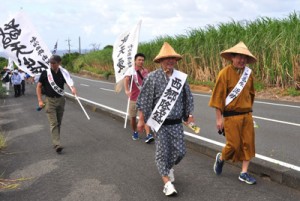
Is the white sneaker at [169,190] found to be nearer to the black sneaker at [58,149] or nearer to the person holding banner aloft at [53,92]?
the black sneaker at [58,149]

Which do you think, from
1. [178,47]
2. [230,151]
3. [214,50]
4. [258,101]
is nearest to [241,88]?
[230,151]

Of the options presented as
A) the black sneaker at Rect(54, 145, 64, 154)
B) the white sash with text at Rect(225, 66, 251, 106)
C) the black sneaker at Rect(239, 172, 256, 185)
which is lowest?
the black sneaker at Rect(54, 145, 64, 154)

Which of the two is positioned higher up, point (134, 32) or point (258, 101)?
point (134, 32)

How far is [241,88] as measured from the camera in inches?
188

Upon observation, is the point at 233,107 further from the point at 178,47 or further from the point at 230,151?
the point at 178,47

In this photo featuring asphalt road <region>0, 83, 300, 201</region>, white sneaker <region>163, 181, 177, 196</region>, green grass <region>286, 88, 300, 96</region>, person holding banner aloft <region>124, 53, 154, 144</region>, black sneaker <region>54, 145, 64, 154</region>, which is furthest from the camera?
green grass <region>286, 88, 300, 96</region>

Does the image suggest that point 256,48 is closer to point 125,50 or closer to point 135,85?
point 125,50

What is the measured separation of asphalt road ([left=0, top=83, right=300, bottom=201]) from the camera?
4.64 meters

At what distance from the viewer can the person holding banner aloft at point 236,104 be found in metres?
4.79

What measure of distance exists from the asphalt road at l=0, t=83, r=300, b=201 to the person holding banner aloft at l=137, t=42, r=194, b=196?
47cm

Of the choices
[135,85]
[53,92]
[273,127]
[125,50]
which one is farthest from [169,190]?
[125,50]

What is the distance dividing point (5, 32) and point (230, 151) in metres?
6.12

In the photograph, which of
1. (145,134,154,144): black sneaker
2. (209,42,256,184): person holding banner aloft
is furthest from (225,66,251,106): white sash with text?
(145,134,154,144): black sneaker

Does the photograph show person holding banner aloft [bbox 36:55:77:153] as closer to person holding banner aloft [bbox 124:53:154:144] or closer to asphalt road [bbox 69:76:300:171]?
person holding banner aloft [bbox 124:53:154:144]
